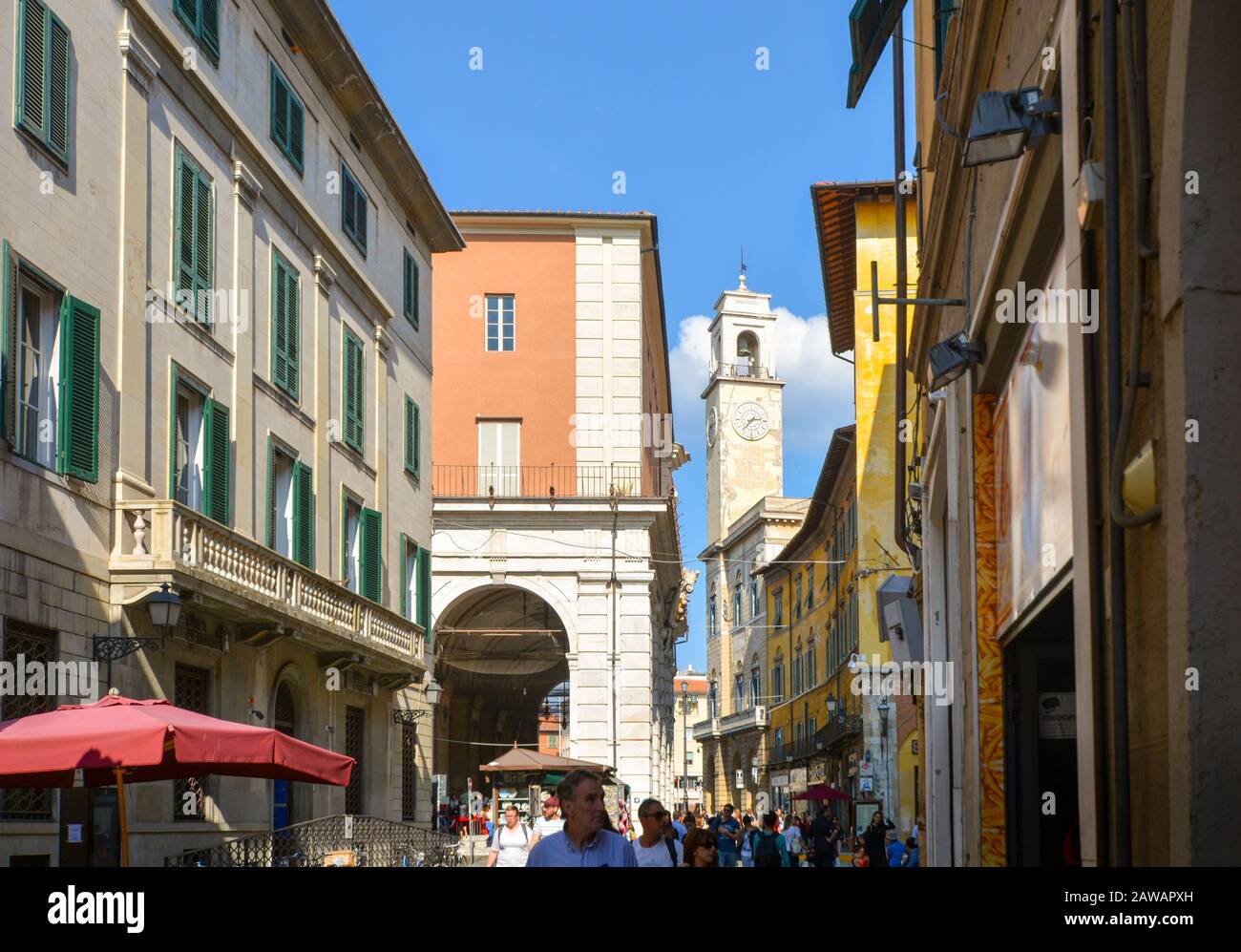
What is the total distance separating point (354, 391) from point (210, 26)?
8.23m

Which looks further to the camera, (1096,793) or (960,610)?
(960,610)

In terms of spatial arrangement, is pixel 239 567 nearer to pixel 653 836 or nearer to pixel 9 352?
pixel 9 352

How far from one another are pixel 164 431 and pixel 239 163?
187 inches

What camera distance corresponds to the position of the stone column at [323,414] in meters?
25.7

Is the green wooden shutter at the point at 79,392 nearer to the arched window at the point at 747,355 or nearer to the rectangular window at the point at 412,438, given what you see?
the rectangular window at the point at 412,438

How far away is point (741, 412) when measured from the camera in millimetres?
128375

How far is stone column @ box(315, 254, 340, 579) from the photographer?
2567 cm

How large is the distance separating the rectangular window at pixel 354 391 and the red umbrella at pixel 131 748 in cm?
1409

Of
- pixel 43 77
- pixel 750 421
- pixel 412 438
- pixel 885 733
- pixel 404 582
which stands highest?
pixel 750 421

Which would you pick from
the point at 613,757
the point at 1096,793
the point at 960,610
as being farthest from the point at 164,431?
the point at 613,757

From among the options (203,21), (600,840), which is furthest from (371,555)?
(600,840)

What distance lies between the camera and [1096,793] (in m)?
5.91

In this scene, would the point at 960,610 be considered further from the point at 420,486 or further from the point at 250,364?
the point at 420,486

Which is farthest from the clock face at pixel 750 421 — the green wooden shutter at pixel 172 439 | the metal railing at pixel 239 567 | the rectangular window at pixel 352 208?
the green wooden shutter at pixel 172 439
